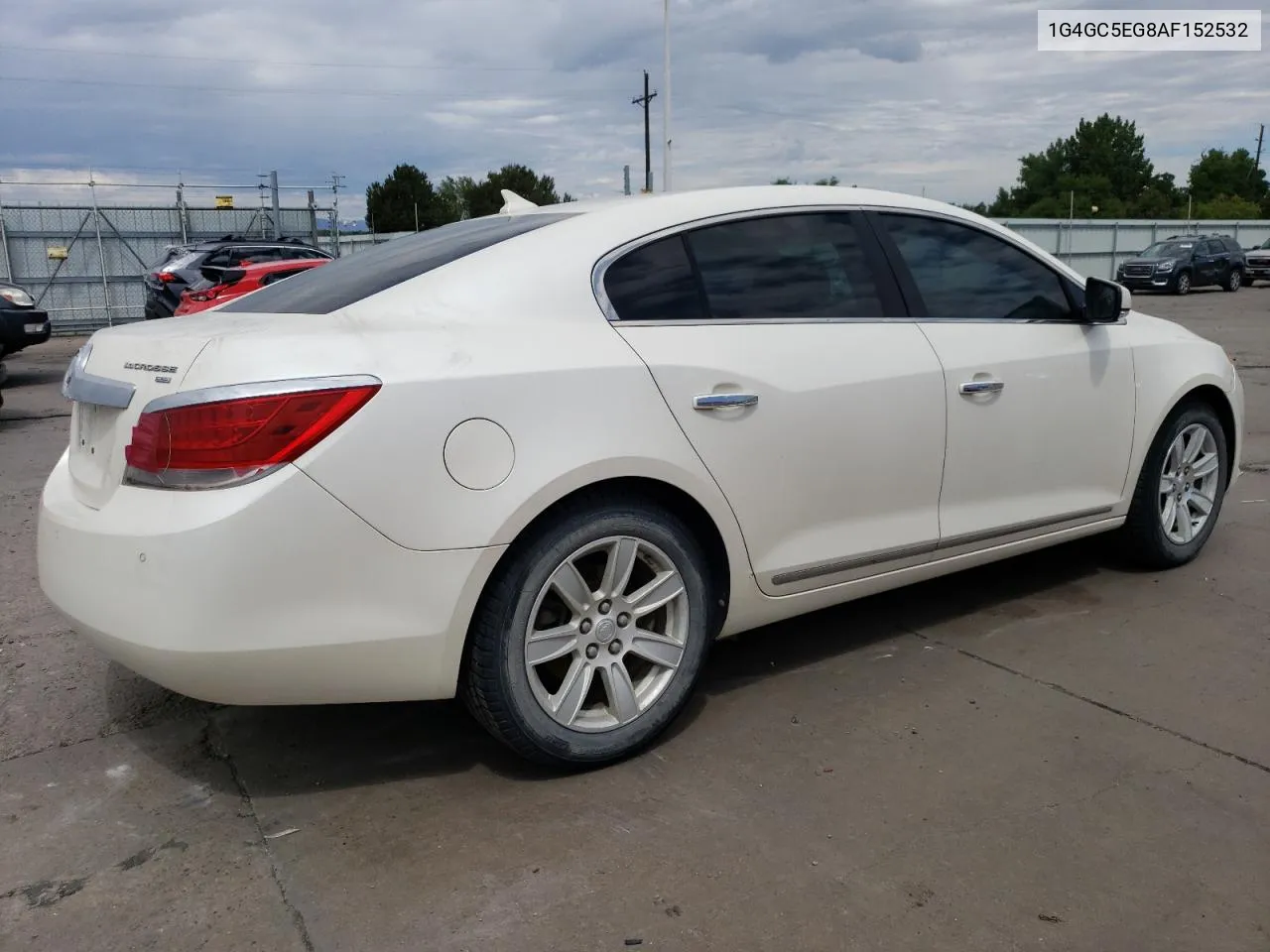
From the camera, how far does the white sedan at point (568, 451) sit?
2.65 meters

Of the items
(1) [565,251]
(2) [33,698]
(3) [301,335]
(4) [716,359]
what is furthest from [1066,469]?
(2) [33,698]

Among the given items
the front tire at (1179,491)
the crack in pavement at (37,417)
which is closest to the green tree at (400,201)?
the crack in pavement at (37,417)

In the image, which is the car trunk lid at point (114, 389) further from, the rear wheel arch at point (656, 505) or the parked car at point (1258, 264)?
the parked car at point (1258, 264)

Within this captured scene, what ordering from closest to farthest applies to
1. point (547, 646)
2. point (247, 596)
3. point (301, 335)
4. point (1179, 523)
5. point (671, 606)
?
point (247, 596), point (301, 335), point (547, 646), point (671, 606), point (1179, 523)

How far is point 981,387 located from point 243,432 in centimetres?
249

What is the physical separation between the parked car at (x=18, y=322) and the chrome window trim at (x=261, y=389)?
1101cm

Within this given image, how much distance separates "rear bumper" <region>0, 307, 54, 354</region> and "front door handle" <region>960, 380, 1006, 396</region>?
11.5 m

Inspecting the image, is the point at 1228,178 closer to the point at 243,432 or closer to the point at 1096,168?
the point at 1096,168

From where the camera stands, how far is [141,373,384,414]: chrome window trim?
263 cm

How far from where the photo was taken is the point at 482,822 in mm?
2898

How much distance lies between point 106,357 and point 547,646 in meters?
1.44

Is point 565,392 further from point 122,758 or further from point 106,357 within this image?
point 122,758

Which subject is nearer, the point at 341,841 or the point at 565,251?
the point at 341,841

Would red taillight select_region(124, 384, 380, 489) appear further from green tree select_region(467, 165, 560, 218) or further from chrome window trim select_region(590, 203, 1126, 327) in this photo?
green tree select_region(467, 165, 560, 218)
